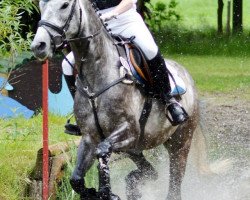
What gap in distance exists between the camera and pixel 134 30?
8.29 metres

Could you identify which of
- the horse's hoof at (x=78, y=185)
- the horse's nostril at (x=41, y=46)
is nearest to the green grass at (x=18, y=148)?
the horse's hoof at (x=78, y=185)

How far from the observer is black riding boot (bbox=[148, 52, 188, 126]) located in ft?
27.2

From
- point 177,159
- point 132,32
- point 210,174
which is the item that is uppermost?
point 132,32

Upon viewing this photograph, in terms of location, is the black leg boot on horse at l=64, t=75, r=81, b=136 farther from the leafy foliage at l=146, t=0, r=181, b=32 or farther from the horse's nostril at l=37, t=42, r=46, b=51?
the leafy foliage at l=146, t=0, r=181, b=32

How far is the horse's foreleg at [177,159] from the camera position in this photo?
9234mm

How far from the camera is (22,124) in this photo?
11.1 metres

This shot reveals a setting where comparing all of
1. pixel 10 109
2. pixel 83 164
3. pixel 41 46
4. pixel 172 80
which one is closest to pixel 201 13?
pixel 10 109

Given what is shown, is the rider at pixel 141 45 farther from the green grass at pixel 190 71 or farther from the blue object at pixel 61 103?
the blue object at pixel 61 103

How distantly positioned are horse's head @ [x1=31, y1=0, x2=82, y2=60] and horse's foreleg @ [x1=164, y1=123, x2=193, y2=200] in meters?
2.14

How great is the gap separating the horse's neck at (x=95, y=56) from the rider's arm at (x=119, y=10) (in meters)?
0.13

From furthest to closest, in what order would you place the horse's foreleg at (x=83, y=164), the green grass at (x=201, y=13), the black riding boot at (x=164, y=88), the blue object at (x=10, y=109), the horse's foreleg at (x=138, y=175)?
1. the green grass at (x=201, y=13)
2. the blue object at (x=10, y=109)
3. the horse's foreleg at (x=138, y=175)
4. the black riding boot at (x=164, y=88)
5. the horse's foreleg at (x=83, y=164)

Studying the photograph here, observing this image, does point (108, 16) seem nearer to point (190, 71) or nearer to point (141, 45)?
point (141, 45)

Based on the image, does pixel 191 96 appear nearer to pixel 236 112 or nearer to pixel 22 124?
pixel 22 124

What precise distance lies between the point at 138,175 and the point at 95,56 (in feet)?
5.60
